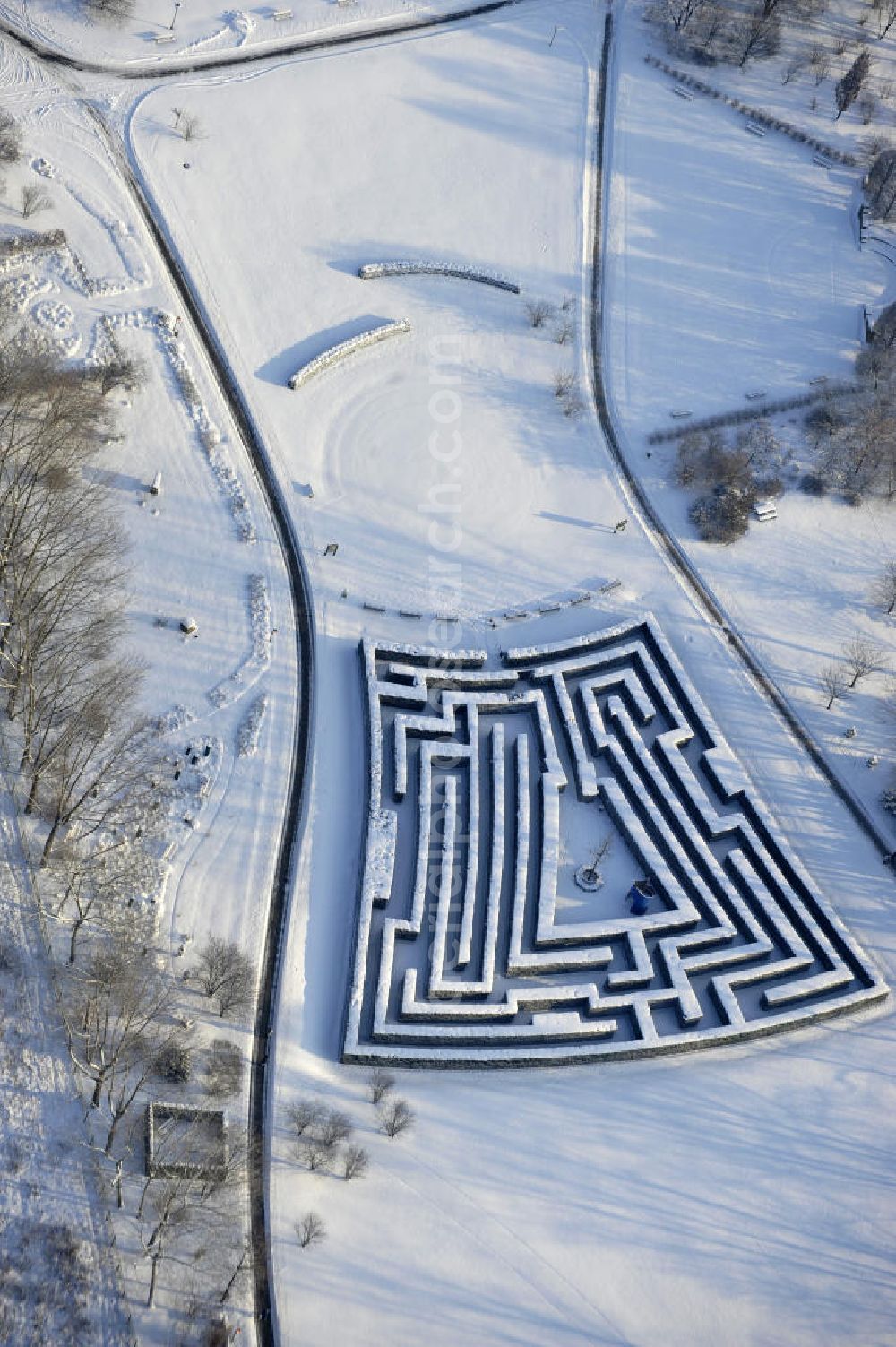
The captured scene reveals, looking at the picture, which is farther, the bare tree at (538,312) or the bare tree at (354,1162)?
the bare tree at (538,312)

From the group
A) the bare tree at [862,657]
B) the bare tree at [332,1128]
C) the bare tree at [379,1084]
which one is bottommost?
the bare tree at [332,1128]

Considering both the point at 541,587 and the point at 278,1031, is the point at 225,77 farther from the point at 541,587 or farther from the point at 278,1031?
the point at 278,1031

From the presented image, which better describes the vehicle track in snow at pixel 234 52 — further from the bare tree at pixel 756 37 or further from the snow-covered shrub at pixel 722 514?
the snow-covered shrub at pixel 722 514

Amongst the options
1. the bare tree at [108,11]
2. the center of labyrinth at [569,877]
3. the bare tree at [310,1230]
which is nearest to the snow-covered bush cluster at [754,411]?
the center of labyrinth at [569,877]

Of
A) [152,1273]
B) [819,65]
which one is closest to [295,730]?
[152,1273]

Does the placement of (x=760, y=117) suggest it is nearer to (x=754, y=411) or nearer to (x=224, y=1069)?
(x=754, y=411)

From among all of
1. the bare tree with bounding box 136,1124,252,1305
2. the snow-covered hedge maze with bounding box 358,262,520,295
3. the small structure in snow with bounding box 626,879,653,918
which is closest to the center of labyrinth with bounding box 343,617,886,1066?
the small structure in snow with bounding box 626,879,653,918

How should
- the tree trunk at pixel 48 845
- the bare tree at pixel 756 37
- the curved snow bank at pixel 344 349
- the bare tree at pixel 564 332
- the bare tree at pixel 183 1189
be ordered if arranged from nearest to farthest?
the bare tree at pixel 183 1189, the tree trunk at pixel 48 845, the curved snow bank at pixel 344 349, the bare tree at pixel 564 332, the bare tree at pixel 756 37
